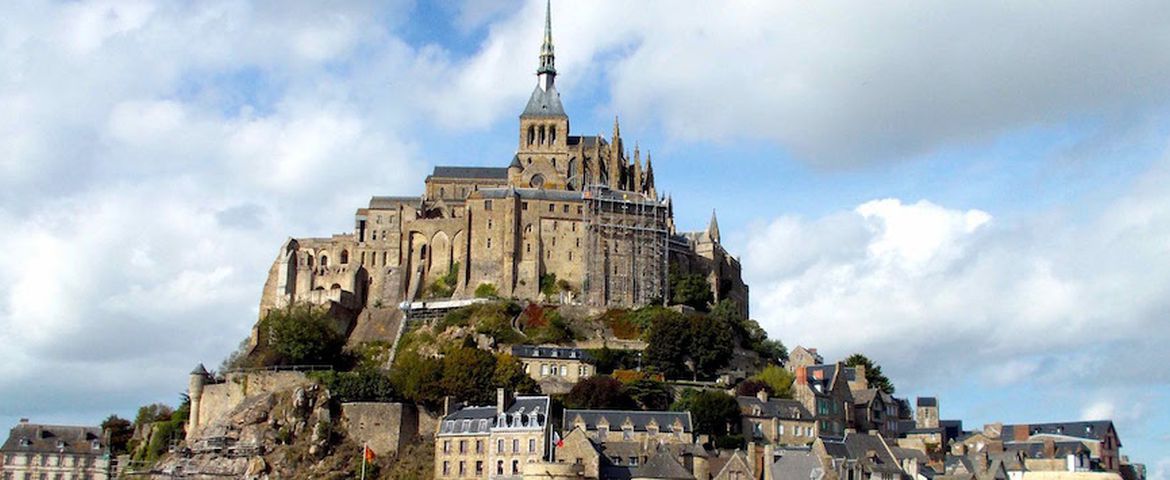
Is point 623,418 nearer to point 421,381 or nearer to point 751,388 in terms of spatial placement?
point 421,381

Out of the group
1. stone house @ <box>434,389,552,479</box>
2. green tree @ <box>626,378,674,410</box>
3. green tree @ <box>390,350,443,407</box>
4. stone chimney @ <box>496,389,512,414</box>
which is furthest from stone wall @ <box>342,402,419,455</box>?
green tree @ <box>626,378,674,410</box>

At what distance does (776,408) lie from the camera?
71.0 meters

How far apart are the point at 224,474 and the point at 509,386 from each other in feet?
47.1

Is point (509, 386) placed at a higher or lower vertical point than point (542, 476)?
higher

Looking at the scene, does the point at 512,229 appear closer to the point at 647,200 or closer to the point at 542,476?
the point at 647,200

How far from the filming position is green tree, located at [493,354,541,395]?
224 feet

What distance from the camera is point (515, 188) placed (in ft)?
302

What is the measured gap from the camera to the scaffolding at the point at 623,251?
8825 centimetres

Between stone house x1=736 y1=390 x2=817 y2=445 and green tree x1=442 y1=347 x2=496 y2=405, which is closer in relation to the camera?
green tree x1=442 y1=347 x2=496 y2=405

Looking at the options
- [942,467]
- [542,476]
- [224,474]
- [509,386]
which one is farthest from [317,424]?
[942,467]

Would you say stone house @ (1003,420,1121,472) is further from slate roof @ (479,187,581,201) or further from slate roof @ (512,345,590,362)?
slate roof @ (479,187,581,201)

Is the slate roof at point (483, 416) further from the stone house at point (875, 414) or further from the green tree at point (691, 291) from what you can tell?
the green tree at point (691, 291)

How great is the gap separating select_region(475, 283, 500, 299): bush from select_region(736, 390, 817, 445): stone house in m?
22.0

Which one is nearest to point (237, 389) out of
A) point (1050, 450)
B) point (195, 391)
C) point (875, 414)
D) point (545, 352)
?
point (195, 391)
